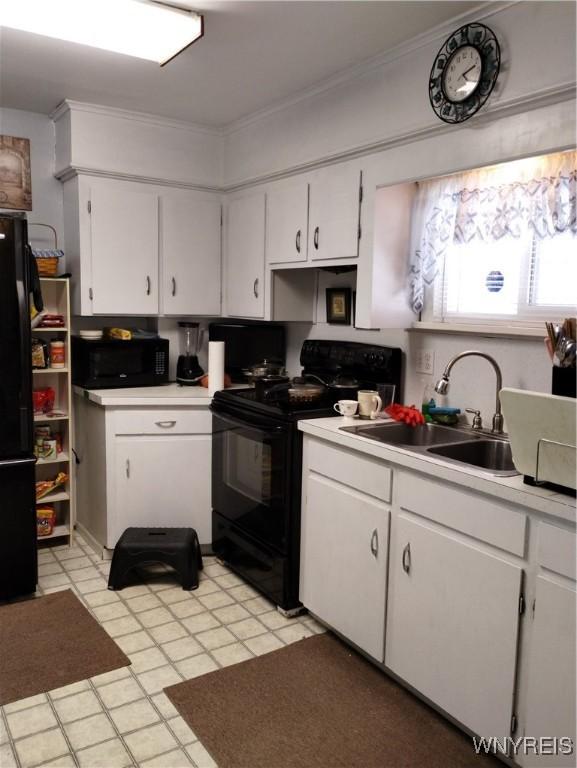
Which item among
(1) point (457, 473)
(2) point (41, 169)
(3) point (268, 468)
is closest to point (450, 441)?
(1) point (457, 473)

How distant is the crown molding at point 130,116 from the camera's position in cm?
324

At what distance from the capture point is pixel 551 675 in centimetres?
165

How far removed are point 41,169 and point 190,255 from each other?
0.95 m

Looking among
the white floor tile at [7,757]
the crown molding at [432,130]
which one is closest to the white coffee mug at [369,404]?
the crown molding at [432,130]

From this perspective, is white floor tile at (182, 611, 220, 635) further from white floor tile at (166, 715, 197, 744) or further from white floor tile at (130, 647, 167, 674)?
white floor tile at (166, 715, 197, 744)

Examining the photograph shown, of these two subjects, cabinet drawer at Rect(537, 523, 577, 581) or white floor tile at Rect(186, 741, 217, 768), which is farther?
white floor tile at Rect(186, 741, 217, 768)

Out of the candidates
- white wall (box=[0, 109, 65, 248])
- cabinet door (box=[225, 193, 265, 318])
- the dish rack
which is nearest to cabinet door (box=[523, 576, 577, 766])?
cabinet door (box=[225, 193, 265, 318])

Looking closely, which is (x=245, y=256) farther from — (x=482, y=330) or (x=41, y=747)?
(x=41, y=747)

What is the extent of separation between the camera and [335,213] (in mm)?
2871

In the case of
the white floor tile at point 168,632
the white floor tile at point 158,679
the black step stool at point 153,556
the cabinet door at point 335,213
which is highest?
the cabinet door at point 335,213

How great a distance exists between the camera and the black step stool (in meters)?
2.92

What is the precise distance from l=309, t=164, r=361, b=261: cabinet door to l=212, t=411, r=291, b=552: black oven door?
868 mm

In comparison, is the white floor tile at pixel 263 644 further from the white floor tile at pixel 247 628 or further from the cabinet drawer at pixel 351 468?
the cabinet drawer at pixel 351 468

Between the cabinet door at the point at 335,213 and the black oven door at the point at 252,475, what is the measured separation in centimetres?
87
